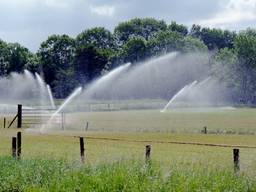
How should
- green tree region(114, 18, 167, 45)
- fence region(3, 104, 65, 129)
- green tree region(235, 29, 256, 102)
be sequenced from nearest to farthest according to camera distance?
fence region(3, 104, 65, 129), green tree region(235, 29, 256, 102), green tree region(114, 18, 167, 45)

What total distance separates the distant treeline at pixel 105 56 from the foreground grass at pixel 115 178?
9917cm

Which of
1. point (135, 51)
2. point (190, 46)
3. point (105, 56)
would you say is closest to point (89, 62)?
point (105, 56)

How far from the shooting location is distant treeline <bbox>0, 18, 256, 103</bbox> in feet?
365

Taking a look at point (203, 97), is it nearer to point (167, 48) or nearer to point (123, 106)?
point (167, 48)

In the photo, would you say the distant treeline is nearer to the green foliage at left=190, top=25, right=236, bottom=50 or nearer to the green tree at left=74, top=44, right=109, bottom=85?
the green tree at left=74, top=44, right=109, bottom=85

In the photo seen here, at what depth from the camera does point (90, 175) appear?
12594 mm

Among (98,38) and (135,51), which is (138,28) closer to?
(98,38)

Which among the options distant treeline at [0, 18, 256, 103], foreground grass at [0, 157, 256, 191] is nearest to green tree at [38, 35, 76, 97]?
distant treeline at [0, 18, 256, 103]

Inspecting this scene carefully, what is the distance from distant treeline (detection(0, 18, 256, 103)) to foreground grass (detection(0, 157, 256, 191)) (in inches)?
3904

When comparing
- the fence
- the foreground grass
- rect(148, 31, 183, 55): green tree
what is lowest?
the foreground grass

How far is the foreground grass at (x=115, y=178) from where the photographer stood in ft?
37.4

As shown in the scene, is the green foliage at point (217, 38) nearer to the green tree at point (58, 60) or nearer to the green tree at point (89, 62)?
the green tree at point (89, 62)

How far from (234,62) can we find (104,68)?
30027 mm

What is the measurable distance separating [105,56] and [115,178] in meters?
114
